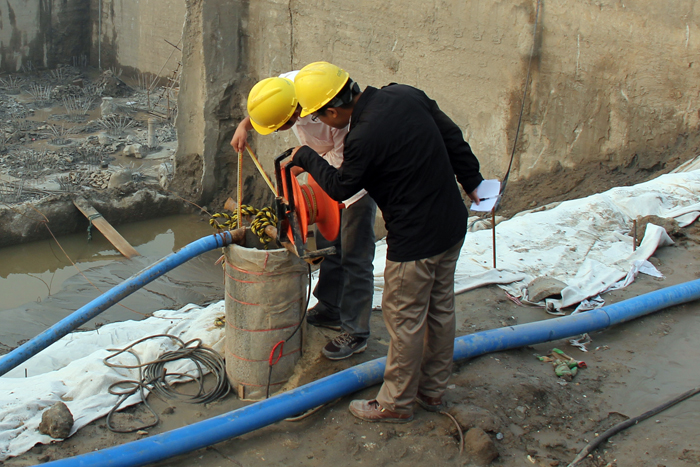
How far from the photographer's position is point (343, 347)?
11.0ft

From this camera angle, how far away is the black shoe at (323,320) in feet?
12.1

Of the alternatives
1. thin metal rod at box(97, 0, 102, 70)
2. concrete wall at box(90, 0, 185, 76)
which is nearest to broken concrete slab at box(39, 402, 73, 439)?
concrete wall at box(90, 0, 185, 76)

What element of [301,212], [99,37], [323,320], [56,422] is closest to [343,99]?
[301,212]

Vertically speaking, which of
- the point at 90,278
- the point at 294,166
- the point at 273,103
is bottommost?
the point at 90,278

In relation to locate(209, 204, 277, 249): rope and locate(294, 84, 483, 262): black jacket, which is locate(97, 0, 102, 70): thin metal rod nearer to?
locate(209, 204, 277, 249): rope

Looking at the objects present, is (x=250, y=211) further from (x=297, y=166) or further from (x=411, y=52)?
(x=411, y=52)

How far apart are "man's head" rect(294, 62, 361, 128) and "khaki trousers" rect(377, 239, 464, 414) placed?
71 centimetres

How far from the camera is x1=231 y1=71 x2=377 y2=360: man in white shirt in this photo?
2.83 m

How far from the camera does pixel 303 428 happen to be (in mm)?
2924

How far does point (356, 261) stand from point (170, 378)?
1.35m

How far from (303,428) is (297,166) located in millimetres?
1305

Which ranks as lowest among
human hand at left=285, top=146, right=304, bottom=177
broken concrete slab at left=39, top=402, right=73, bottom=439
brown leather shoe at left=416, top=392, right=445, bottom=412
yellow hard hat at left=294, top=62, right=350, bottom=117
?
broken concrete slab at left=39, top=402, right=73, bottom=439

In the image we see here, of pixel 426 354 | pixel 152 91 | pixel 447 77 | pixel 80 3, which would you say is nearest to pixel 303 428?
pixel 426 354

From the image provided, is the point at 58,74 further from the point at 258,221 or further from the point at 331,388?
the point at 331,388
